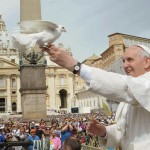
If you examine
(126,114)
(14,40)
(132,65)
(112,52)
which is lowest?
(126,114)

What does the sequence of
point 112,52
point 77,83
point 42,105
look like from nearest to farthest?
point 42,105
point 112,52
point 77,83

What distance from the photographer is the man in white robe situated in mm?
2291

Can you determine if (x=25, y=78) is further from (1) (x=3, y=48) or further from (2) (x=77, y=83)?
(1) (x=3, y=48)

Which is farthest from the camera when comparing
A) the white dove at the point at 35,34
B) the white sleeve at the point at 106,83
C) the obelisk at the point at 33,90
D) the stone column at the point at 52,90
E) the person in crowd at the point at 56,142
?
the stone column at the point at 52,90

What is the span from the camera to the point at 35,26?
2.50m

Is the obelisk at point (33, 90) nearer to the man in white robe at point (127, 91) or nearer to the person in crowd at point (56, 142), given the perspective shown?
the person in crowd at point (56, 142)

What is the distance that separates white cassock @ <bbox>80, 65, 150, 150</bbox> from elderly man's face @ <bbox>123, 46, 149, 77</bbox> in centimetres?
12

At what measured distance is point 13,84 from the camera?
103 m

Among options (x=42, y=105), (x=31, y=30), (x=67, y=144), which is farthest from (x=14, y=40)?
(x=42, y=105)

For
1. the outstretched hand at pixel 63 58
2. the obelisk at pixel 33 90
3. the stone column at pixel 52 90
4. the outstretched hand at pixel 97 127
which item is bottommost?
the outstretched hand at pixel 97 127

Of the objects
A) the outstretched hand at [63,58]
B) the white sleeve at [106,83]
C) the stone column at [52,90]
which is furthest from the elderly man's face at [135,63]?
the stone column at [52,90]

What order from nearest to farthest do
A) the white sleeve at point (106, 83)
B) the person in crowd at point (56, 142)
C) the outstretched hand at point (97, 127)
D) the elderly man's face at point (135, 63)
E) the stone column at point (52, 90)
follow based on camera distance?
the white sleeve at point (106, 83), the elderly man's face at point (135, 63), the outstretched hand at point (97, 127), the person in crowd at point (56, 142), the stone column at point (52, 90)

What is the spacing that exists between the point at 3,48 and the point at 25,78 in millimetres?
96987

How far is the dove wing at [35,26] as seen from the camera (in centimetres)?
247
